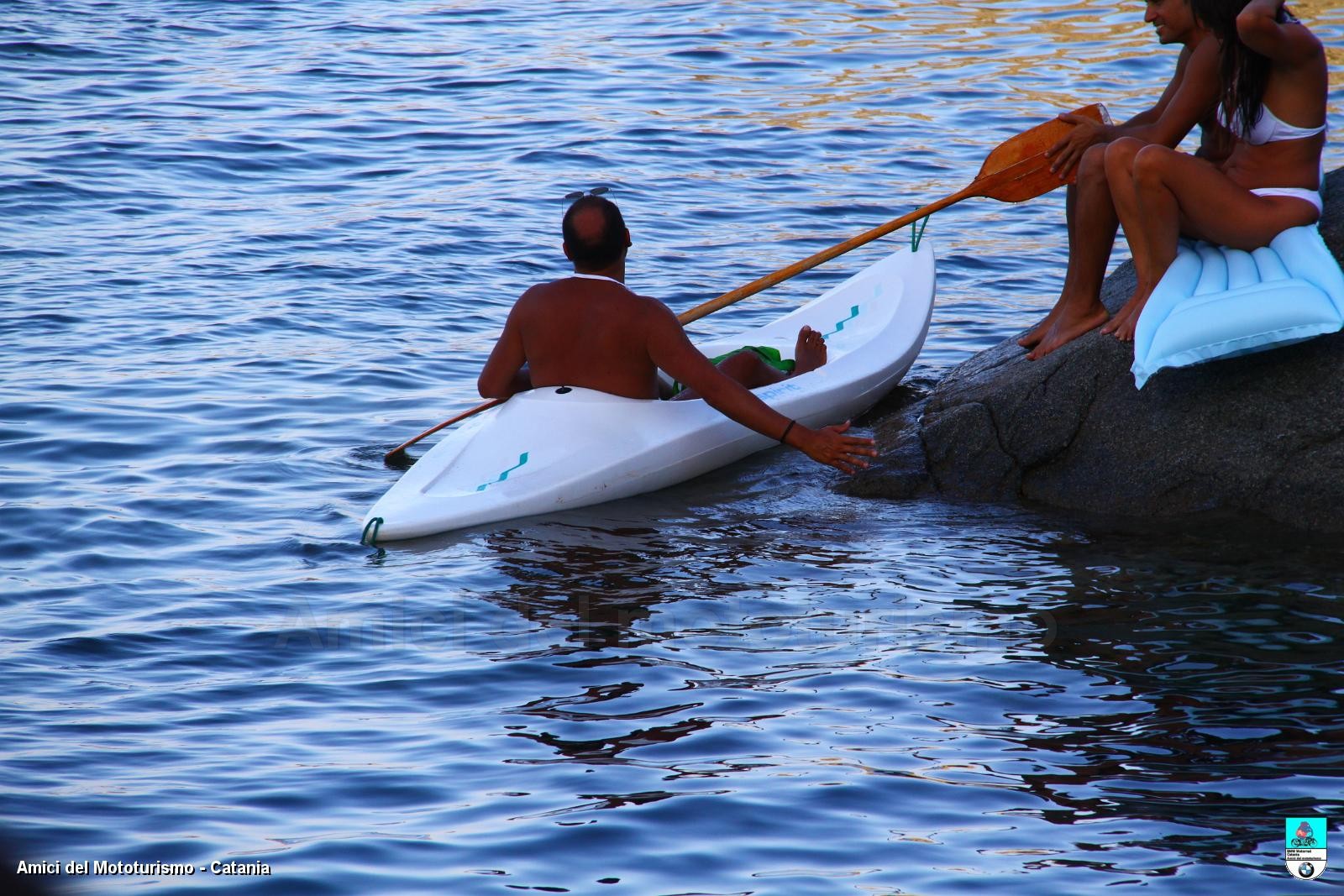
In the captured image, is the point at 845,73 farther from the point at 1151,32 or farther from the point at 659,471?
the point at 659,471

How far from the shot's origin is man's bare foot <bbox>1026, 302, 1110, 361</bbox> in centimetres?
614

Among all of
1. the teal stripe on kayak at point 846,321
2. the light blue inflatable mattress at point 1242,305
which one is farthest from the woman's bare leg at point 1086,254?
the teal stripe on kayak at point 846,321

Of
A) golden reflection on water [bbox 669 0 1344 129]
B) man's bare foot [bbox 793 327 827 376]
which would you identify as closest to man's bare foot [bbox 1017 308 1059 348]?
man's bare foot [bbox 793 327 827 376]

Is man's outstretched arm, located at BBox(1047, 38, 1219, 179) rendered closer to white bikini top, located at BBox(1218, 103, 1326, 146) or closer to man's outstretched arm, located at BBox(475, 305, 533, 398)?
white bikini top, located at BBox(1218, 103, 1326, 146)

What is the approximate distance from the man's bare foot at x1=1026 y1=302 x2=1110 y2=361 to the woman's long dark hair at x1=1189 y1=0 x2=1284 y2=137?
1.00 metres

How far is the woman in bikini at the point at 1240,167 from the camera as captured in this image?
5.23m

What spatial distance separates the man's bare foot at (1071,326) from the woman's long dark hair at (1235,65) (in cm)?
100

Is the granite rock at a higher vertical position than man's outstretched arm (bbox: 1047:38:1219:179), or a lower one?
lower

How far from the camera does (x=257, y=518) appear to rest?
235 inches

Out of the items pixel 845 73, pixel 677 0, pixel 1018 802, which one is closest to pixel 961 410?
pixel 1018 802

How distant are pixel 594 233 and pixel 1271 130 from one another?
8.56 ft

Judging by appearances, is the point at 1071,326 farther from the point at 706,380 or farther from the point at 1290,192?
A: the point at 706,380

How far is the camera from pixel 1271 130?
536cm

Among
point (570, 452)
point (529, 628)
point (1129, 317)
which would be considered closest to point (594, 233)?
point (570, 452)
